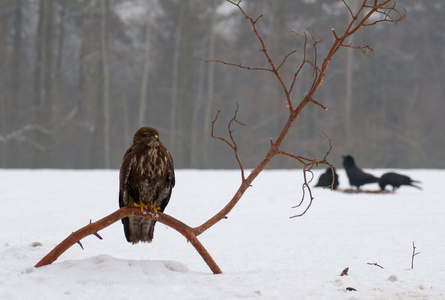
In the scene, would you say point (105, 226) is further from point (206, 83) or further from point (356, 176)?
point (206, 83)

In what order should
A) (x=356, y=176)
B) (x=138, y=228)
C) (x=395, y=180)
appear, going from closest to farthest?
1. (x=138, y=228)
2. (x=356, y=176)
3. (x=395, y=180)

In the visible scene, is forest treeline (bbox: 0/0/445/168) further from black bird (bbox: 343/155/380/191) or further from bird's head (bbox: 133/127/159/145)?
bird's head (bbox: 133/127/159/145)

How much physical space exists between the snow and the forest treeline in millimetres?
14493

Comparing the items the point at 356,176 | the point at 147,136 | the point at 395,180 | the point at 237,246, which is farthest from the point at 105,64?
the point at 147,136

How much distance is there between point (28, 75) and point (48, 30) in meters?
9.61

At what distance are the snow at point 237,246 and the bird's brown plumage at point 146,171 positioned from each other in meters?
0.46

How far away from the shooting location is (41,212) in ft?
25.8

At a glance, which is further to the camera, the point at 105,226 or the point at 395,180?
the point at 395,180

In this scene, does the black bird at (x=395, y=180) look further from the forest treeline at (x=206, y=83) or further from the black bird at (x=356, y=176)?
the forest treeline at (x=206, y=83)

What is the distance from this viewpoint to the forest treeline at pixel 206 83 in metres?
25.3

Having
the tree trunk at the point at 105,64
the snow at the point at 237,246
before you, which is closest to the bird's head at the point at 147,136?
the snow at the point at 237,246

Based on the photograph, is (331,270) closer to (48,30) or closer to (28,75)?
(48,30)

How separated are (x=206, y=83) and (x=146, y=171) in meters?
31.9

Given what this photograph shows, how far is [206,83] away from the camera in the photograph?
116 ft
